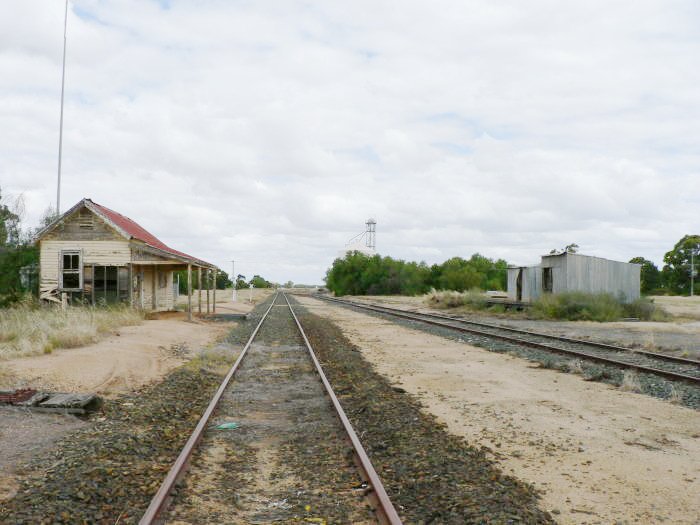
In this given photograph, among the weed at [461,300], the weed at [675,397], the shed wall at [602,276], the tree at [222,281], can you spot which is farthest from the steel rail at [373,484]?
the tree at [222,281]

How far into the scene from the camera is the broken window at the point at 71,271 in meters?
25.2

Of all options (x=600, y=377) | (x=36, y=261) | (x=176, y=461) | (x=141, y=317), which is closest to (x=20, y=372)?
(x=176, y=461)

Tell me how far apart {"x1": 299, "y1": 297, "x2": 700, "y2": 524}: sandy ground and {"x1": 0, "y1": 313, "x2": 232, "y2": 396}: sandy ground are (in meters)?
4.95

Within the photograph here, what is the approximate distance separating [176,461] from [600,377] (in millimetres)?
8588

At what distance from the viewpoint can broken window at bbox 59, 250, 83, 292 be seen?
82.6 feet

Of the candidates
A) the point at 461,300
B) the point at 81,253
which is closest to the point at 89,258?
the point at 81,253

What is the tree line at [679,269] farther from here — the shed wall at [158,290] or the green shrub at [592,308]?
the shed wall at [158,290]

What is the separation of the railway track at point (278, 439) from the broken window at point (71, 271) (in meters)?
14.7

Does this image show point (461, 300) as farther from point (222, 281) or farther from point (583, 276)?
point (222, 281)

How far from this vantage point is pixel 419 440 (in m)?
6.99

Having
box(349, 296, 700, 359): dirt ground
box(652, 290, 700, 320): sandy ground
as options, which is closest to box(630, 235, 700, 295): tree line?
box(652, 290, 700, 320): sandy ground

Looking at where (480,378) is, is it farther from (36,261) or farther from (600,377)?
(36,261)

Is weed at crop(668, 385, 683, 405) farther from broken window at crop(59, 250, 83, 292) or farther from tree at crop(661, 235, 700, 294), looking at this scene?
tree at crop(661, 235, 700, 294)

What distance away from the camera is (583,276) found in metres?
32.5
